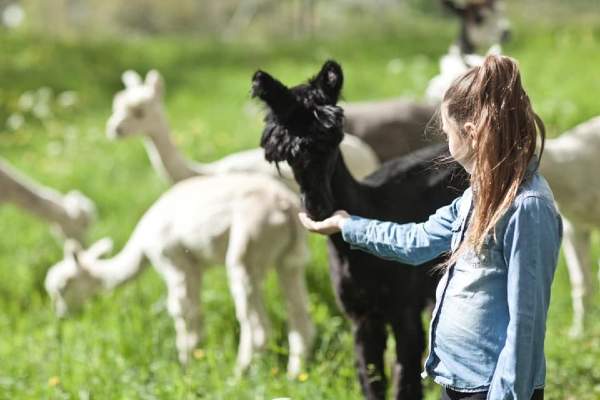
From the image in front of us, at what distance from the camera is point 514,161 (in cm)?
274

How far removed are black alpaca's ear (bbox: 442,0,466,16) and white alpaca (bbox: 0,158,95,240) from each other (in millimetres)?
3393

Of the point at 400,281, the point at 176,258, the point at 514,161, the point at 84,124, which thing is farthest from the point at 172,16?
the point at 514,161

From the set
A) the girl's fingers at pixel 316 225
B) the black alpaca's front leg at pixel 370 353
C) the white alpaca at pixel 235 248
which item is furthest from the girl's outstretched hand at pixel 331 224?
the white alpaca at pixel 235 248

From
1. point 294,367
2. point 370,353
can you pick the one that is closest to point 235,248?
point 294,367

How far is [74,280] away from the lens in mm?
5836

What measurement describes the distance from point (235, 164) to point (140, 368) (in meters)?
1.61

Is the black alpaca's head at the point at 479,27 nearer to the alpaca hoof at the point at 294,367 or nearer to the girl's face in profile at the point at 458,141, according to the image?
the alpaca hoof at the point at 294,367

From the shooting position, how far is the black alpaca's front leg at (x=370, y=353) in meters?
4.29

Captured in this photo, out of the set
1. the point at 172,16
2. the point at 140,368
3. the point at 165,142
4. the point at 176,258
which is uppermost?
the point at 172,16

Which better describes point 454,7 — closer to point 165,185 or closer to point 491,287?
point 165,185

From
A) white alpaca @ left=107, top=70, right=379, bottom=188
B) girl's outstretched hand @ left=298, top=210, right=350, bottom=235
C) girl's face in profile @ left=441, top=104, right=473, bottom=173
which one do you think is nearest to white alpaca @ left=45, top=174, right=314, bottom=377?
white alpaca @ left=107, top=70, right=379, bottom=188

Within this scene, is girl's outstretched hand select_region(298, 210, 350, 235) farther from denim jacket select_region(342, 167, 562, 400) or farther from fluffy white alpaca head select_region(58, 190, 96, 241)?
fluffy white alpaca head select_region(58, 190, 96, 241)

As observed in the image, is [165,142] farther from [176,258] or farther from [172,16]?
[172,16]

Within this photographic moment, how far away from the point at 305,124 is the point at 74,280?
111 inches
